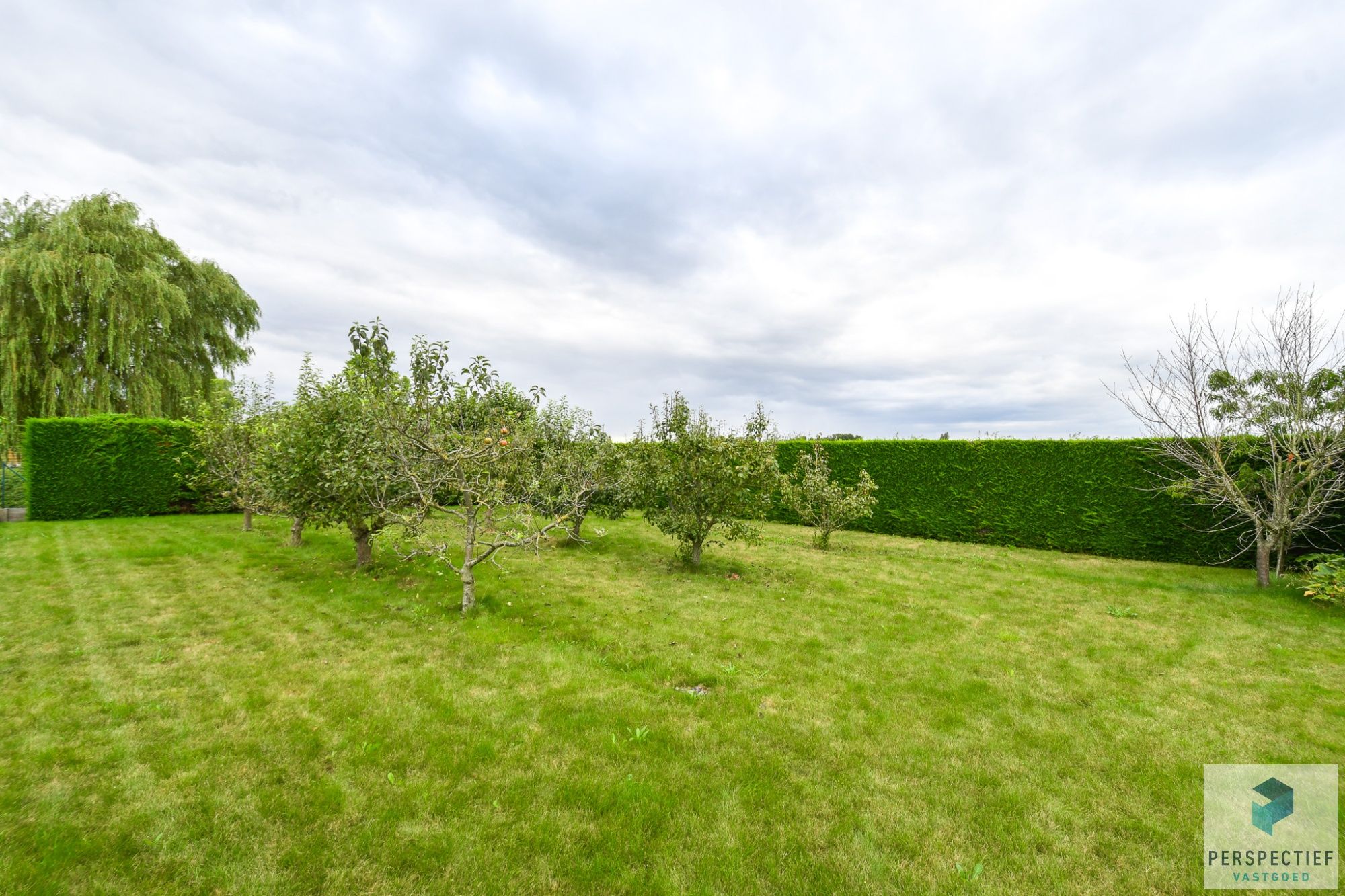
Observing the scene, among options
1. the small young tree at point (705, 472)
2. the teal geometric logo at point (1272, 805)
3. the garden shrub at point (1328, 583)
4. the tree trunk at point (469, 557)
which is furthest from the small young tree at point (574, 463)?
the garden shrub at point (1328, 583)

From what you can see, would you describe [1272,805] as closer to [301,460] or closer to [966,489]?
[301,460]

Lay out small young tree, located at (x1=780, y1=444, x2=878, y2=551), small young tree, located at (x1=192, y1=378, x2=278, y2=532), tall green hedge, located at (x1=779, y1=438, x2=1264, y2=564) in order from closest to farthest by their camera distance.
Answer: small young tree, located at (x1=192, y1=378, x2=278, y2=532), tall green hedge, located at (x1=779, y1=438, x2=1264, y2=564), small young tree, located at (x1=780, y1=444, x2=878, y2=551)

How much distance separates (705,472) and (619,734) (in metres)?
6.08

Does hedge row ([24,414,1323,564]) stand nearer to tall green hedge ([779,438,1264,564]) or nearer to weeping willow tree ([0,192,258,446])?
tall green hedge ([779,438,1264,564])

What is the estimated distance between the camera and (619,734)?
418 centimetres

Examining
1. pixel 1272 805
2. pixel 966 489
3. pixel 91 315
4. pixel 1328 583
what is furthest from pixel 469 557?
pixel 91 315

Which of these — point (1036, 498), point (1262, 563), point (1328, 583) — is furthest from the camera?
point (1036, 498)

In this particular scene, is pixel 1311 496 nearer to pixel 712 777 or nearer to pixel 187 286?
pixel 712 777

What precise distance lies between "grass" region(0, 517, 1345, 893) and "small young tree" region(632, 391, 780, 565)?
2.19 meters

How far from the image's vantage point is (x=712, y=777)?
11.9 feet

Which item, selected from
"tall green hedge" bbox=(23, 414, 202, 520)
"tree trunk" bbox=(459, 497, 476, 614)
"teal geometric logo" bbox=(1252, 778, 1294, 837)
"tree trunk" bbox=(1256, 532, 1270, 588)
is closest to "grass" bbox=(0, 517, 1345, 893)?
"teal geometric logo" bbox=(1252, 778, 1294, 837)

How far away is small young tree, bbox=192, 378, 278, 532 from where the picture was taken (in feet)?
36.6

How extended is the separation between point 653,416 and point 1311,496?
42.1 feet

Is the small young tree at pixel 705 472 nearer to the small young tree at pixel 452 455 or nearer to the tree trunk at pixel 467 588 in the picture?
the small young tree at pixel 452 455
